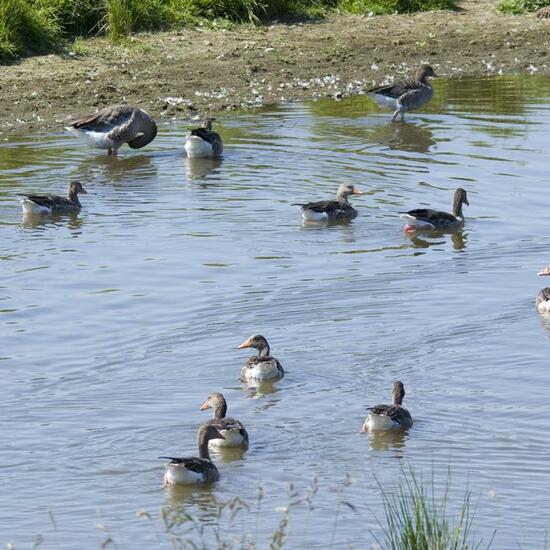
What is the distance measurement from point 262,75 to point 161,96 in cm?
238

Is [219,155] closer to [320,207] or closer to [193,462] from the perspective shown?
[320,207]

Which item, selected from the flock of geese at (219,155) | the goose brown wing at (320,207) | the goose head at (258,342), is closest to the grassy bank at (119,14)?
the flock of geese at (219,155)

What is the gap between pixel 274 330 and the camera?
14195 mm

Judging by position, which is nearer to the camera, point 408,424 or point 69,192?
point 408,424

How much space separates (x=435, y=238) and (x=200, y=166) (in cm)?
483

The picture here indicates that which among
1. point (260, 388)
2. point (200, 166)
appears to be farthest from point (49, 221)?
point (260, 388)

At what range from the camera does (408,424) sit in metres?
11.7

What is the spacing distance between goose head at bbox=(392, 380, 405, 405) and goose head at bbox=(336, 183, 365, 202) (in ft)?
22.6

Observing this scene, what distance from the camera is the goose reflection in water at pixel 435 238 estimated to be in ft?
57.1

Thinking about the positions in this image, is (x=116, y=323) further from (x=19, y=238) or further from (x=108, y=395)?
(x=19, y=238)

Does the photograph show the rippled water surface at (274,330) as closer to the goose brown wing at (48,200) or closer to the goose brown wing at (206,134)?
the goose brown wing at (48,200)

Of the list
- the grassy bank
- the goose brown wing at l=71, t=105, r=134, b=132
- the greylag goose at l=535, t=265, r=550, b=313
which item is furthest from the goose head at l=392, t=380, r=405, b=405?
the grassy bank

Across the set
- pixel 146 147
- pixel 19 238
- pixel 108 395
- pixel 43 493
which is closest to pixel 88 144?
pixel 146 147

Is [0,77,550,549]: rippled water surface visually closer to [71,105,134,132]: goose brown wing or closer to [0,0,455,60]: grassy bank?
[71,105,134,132]: goose brown wing
